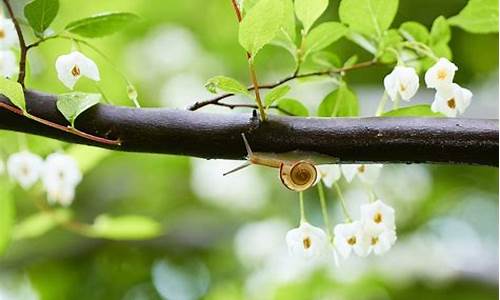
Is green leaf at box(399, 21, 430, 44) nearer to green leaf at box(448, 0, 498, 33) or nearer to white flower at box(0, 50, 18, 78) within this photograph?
green leaf at box(448, 0, 498, 33)

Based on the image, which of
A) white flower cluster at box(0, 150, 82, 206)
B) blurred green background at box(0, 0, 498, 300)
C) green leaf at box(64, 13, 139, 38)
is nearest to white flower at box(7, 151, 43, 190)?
white flower cluster at box(0, 150, 82, 206)

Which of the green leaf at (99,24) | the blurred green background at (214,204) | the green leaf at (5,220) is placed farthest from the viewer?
the blurred green background at (214,204)

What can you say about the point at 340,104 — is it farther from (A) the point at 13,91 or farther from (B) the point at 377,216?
(A) the point at 13,91

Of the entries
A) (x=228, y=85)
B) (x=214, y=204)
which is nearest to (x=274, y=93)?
(x=228, y=85)

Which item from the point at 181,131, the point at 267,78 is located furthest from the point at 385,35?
the point at 267,78

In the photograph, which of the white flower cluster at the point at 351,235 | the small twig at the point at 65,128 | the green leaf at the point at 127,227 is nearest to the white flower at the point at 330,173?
the white flower cluster at the point at 351,235

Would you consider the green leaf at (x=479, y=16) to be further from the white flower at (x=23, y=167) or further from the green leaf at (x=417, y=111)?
the white flower at (x=23, y=167)
